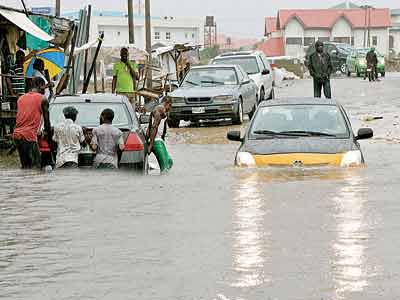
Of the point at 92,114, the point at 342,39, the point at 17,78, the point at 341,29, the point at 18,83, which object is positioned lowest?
the point at 92,114

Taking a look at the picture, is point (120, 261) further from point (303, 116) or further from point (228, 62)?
point (228, 62)

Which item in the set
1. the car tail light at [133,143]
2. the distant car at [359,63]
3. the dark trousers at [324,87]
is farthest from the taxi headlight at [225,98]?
the distant car at [359,63]

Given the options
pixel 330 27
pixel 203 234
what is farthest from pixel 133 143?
pixel 330 27

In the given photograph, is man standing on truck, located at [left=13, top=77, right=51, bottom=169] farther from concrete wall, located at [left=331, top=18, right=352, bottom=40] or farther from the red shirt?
concrete wall, located at [left=331, top=18, right=352, bottom=40]

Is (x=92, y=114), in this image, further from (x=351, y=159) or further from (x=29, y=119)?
(x=351, y=159)

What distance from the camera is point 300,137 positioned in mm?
15578

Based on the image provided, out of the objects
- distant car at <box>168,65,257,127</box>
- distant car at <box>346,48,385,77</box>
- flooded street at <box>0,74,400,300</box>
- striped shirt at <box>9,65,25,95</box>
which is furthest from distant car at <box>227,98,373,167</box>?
distant car at <box>346,48,385,77</box>

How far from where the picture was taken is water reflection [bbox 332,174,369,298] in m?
8.30

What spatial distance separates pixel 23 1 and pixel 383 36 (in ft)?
330

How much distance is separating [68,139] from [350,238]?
623 cm

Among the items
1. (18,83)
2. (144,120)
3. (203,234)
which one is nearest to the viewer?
(203,234)

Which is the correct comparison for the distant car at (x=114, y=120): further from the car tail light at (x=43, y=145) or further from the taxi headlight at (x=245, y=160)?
the taxi headlight at (x=245, y=160)

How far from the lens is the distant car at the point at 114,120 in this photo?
15836 mm

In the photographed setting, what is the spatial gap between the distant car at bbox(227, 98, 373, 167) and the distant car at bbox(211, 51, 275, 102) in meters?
16.4
